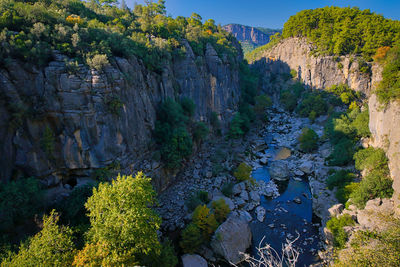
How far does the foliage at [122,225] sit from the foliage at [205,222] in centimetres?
677

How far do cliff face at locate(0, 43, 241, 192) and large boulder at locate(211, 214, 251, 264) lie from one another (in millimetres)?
8997

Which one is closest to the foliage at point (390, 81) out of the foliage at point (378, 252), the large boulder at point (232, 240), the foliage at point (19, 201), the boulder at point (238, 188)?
the foliage at point (378, 252)

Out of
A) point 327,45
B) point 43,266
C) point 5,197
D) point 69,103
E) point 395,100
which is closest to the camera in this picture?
point 43,266

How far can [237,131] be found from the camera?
42.2 m

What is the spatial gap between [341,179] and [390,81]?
38.3 ft

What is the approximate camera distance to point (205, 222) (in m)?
18.6

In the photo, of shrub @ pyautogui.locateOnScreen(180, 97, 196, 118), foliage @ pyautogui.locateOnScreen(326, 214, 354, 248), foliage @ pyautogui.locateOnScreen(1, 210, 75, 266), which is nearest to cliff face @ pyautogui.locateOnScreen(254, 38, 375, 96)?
foliage @ pyautogui.locateOnScreen(326, 214, 354, 248)

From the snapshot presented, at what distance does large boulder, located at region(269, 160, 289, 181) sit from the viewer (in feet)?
99.7

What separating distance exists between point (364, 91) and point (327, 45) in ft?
55.1

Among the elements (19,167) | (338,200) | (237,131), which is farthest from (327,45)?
(19,167)

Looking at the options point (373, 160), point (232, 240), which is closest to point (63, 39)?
point (232, 240)

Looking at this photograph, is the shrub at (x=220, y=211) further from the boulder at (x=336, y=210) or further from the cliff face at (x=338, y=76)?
the cliff face at (x=338, y=76)

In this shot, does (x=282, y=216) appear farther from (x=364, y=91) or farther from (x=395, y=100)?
(x=364, y=91)

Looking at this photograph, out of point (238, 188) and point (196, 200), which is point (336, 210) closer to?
point (238, 188)
